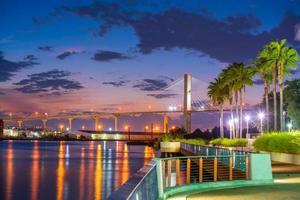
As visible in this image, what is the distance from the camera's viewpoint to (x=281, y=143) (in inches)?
1517

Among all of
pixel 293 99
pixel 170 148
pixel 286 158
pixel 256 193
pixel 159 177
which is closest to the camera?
pixel 159 177

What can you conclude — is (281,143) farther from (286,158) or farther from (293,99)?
(293,99)

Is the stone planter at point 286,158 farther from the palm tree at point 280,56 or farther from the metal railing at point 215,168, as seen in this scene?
the palm tree at point 280,56

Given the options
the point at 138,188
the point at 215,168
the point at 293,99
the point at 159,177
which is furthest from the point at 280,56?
the point at 138,188

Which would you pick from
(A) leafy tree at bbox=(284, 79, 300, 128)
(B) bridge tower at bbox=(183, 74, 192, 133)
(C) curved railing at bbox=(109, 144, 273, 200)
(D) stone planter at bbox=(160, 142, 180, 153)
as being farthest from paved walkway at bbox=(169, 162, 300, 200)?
(B) bridge tower at bbox=(183, 74, 192, 133)

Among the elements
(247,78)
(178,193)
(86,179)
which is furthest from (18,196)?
(247,78)

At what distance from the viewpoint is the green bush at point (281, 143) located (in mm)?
35381

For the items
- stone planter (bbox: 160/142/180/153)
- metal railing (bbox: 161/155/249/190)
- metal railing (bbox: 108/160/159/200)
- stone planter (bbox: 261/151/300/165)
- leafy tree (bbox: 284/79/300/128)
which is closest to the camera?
metal railing (bbox: 108/160/159/200)

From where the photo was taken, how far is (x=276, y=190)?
59.3 ft

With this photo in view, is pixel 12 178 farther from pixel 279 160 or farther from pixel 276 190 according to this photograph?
pixel 276 190

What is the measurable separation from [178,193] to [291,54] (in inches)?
2016

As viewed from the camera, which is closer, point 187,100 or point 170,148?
point 170,148

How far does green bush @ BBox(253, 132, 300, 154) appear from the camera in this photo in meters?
35.4

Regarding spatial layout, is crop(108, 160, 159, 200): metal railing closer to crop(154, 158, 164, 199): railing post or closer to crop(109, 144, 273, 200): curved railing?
crop(109, 144, 273, 200): curved railing
